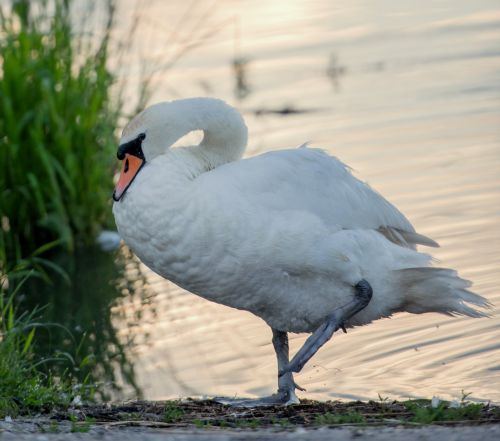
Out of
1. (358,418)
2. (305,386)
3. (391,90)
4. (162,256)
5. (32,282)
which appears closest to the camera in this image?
(358,418)

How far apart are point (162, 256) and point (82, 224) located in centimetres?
348

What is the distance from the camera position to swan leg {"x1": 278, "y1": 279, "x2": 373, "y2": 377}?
5859 mm

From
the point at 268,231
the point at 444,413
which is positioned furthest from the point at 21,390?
the point at 444,413

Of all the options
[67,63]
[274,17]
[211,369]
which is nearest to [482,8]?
[274,17]

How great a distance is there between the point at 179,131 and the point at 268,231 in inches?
26.1

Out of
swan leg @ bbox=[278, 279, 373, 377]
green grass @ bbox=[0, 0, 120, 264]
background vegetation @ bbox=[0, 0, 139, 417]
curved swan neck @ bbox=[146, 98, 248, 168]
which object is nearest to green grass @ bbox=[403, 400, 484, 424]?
swan leg @ bbox=[278, 279, 373, 377]

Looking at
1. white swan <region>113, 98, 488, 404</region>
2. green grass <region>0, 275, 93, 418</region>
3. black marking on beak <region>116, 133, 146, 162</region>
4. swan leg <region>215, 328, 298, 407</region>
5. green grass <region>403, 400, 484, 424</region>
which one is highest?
black marking on beak <region>116, 133, 146, 162</region>

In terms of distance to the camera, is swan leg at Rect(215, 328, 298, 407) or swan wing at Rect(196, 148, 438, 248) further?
swan leg at Rect(215, 328, 298, 407)

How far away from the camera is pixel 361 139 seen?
32.7 feet

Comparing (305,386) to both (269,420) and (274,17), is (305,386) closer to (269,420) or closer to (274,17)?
(269,420)

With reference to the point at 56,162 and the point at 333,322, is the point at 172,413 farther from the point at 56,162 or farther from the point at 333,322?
the point at 56,162

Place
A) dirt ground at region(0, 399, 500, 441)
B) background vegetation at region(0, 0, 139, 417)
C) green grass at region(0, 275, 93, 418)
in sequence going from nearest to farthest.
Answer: dirt ground at region(0, 399, 500, 441) → green grass at region(0, 275, 93, 418) → background vegetation at region(0, 0, 139, 417)

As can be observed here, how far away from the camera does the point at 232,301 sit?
578 cm

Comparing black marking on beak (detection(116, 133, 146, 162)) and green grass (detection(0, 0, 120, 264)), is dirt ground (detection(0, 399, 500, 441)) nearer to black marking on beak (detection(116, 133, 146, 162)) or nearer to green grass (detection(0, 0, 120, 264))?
black marking on beak (detection(116, 133, 146, 162))
